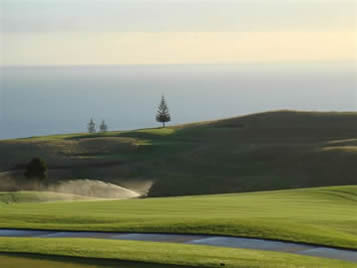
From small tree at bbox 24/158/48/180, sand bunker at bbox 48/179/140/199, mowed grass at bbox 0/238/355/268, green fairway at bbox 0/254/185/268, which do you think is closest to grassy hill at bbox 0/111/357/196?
sand bunker at bbox 48/179/140/199

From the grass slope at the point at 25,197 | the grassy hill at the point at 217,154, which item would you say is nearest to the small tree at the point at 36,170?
the grassy hill at the point at 217,154

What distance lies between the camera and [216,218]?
103ft

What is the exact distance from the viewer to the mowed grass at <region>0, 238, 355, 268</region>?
2209 centimetres

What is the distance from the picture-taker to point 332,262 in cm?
2262

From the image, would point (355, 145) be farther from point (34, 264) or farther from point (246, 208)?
point (34, 264)

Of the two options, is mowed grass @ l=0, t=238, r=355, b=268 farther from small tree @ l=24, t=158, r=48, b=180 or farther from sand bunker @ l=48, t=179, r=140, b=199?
sand bunker @ l=48, t=179, r=140, b=199

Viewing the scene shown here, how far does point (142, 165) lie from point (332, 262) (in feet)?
227

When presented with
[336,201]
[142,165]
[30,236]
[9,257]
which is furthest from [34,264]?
[142,165]

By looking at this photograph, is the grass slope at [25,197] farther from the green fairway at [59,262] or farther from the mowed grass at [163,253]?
the green fairway at [59,262]

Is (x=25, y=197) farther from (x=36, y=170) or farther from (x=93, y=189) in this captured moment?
(x=93, y=189)

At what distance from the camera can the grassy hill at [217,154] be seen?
8388cm

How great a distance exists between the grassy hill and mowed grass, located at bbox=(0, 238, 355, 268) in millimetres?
53051

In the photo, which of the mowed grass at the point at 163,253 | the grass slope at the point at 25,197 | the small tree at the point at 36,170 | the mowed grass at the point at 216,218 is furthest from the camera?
the small tree at the point at 36,170

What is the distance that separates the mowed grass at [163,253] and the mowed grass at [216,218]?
3124 millimetres
